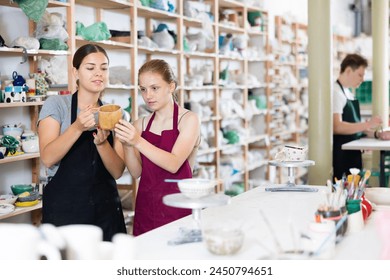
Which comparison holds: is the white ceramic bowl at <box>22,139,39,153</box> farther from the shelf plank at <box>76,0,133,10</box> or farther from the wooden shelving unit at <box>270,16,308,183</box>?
the wooden shelving unit at <box>270,16,308,183</box>

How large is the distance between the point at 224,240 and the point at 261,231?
1.44 feet

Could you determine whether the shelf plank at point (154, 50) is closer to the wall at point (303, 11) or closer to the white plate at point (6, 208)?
the wall at point (303, 11)

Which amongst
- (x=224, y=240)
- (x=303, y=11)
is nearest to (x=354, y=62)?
(x=224, y=240)

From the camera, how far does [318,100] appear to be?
5.06 metres

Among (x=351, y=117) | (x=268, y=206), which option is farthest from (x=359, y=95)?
(x=268, y=206)

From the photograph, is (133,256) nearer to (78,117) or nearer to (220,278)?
(220,278)

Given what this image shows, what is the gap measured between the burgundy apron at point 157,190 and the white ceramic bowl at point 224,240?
0.99 meters

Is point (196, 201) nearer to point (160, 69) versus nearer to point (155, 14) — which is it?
point (160, 69)

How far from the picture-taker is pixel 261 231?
2295 mm

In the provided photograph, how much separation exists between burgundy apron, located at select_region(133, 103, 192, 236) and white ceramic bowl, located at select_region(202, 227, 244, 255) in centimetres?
99

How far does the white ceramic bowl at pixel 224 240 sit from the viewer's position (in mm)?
1895

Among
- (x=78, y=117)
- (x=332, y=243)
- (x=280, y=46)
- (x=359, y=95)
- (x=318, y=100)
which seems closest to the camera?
(x=332, y=243)

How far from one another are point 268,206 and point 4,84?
2.31 meters

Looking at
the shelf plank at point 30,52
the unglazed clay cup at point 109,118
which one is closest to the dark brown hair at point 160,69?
the unglazed clay cup at point 109,118
